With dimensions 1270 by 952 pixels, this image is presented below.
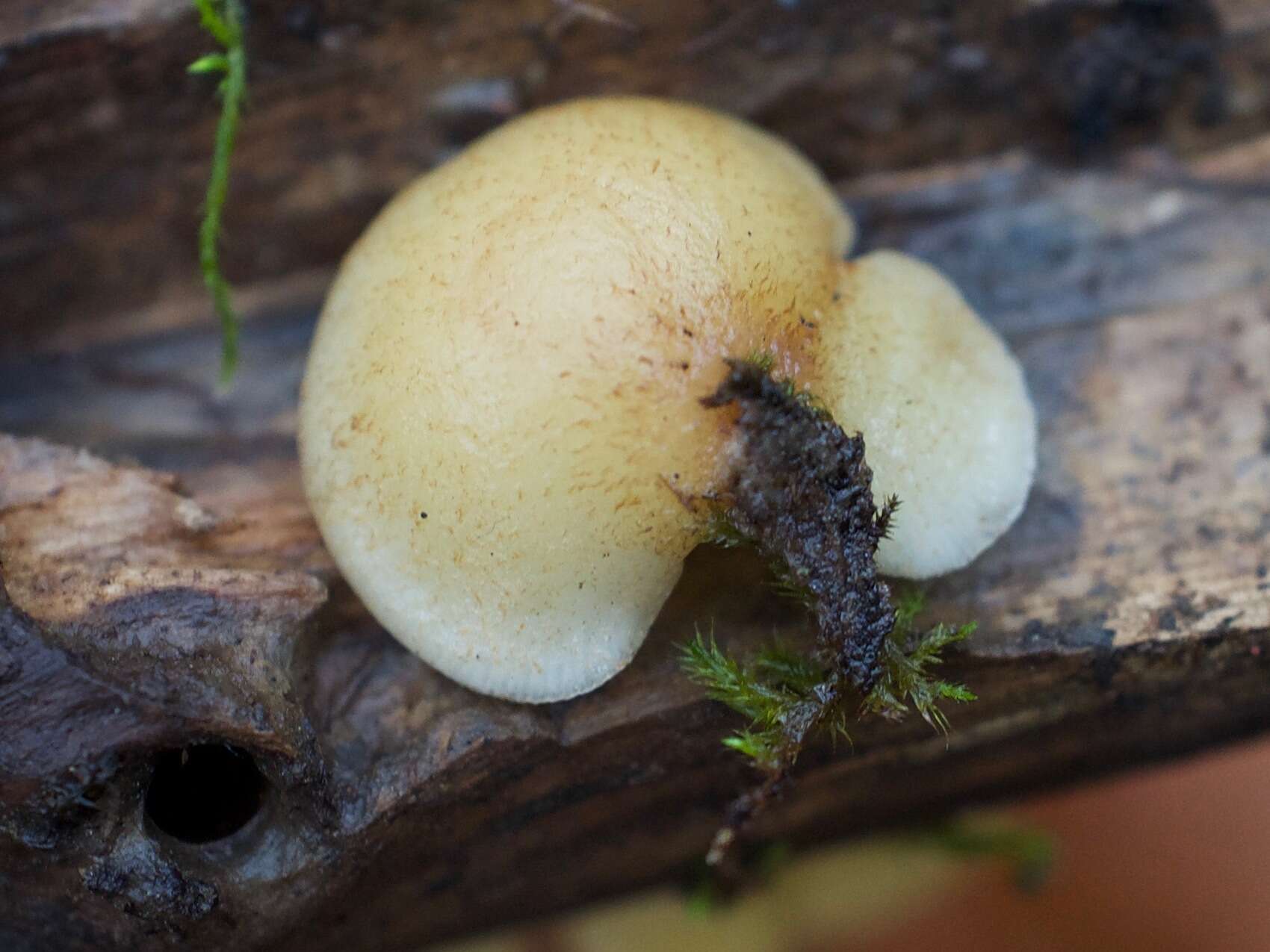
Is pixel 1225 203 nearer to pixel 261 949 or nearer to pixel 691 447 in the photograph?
pixel 691 447

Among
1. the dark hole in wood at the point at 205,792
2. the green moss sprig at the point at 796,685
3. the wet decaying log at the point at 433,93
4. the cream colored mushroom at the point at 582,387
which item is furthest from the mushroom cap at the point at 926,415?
the dark hole in wood at the point at 205,792

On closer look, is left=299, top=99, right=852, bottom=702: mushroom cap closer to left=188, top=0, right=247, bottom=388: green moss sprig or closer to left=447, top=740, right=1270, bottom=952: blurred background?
left=188, top=0, right=247, bottom=388: green moss sprig

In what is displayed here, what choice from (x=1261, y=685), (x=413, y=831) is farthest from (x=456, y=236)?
(x=1261, y=685)

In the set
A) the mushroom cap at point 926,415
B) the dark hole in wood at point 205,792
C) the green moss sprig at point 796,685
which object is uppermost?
the mushroom cap at point 926,415

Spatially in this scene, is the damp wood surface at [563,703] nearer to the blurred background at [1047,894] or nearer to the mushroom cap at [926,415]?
the mushroom cap at [926,415]

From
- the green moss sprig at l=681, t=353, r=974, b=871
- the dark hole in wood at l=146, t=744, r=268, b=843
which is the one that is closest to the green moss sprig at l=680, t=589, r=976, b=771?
the green moss sprig at l=681, t=353, r=974, b=871

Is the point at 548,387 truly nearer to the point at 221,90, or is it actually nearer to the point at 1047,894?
the point at 221,90

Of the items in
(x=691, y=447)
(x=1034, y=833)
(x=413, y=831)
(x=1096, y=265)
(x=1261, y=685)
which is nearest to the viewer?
(x=691, y=447)
